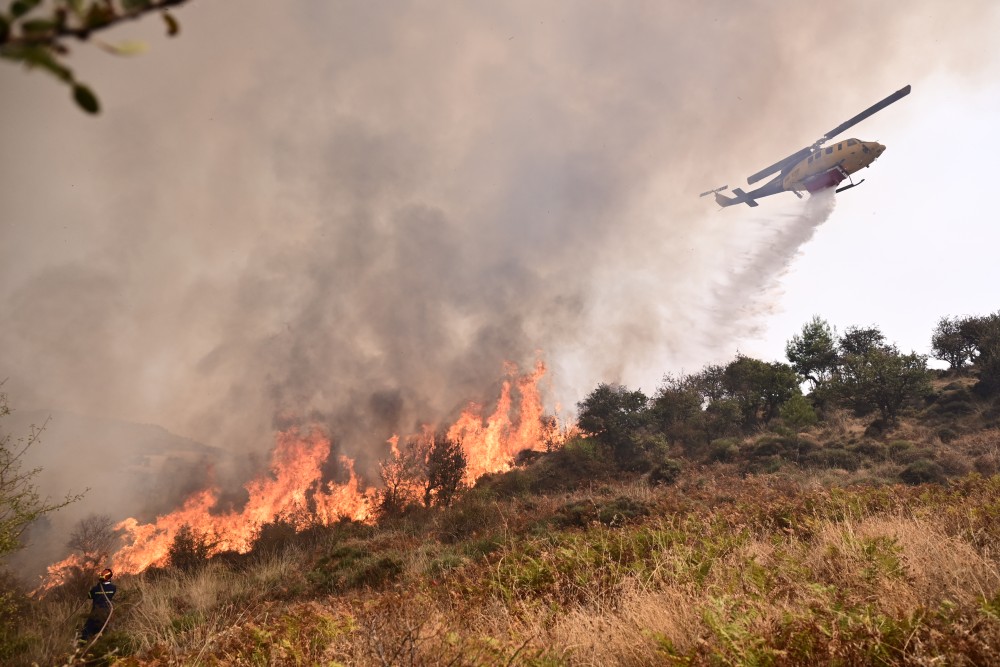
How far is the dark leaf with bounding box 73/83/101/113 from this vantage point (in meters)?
0.60

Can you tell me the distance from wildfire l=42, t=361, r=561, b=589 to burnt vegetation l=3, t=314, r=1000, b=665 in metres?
1.79

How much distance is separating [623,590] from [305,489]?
27.6 metres

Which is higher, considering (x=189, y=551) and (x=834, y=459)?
(x=189, y=551)

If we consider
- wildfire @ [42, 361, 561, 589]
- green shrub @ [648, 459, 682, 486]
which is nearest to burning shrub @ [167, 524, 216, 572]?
wildfire @ [42, 361, 561, 589]

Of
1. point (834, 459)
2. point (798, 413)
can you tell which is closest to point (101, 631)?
point (834, 459)

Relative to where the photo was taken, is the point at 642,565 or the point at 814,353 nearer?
the point at 642,565

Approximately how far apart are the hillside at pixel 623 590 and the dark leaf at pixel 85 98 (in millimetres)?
3872

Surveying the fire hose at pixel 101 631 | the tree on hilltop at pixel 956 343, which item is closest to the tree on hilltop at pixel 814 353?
the tree on hilltop at pixel 956 343

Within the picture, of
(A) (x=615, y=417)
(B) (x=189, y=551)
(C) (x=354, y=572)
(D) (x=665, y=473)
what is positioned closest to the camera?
(C) (x=354, y=572)

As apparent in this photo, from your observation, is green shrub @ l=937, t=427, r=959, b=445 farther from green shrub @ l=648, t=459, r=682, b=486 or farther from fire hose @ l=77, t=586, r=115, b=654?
fire hose @ l=77, t=586, r=115, b=654

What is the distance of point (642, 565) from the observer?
6.40 metres

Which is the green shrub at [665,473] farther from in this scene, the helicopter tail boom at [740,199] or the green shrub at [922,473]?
the helicopter tail boom at [740,199]

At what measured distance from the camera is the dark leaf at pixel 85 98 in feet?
1.98

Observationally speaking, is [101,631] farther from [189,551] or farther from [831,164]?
[831,164]
